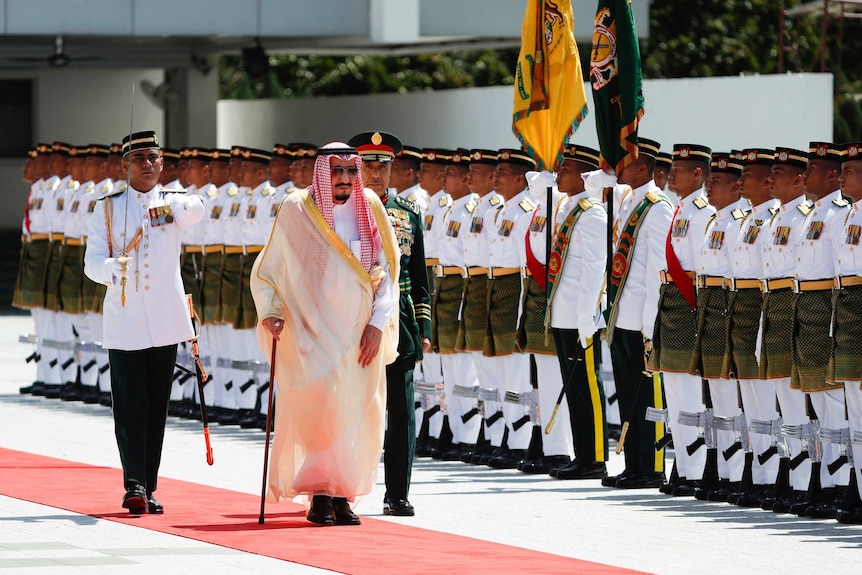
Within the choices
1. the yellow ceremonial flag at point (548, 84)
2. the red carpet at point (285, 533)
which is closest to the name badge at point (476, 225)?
the yellow ceremonial flag at point (548, 84)

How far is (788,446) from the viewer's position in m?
10.6

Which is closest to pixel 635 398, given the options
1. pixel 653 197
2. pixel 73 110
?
pixel 653 197

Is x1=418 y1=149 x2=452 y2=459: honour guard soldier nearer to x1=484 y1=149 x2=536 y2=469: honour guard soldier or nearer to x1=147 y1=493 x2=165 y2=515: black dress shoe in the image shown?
x1=484 y1=149 x2=536 y2=469: honour guard soldier

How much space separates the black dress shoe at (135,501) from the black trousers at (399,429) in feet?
4.21

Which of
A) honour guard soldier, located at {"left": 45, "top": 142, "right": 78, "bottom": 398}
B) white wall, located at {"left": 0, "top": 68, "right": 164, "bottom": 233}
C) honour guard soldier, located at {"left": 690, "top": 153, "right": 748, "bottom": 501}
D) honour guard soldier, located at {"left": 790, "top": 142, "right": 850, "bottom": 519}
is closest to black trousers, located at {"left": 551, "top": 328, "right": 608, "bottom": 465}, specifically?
honour guard soldier, located at {"left": 690, "top": 153, "right": 748, "bottom": 501}

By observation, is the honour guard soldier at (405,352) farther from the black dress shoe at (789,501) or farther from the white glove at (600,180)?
the black dress shoe at (789,501)

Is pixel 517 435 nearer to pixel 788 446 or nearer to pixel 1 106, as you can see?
pixel 788 446

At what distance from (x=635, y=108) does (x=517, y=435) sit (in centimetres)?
246

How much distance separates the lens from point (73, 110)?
3297cm

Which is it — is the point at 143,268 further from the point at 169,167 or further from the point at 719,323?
the point at 169,167

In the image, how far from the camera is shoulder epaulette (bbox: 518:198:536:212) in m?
13.1

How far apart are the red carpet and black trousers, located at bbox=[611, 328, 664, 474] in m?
2.36

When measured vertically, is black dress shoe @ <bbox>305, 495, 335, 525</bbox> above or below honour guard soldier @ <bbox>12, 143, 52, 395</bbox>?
below

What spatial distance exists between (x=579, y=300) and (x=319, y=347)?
2.79 m
